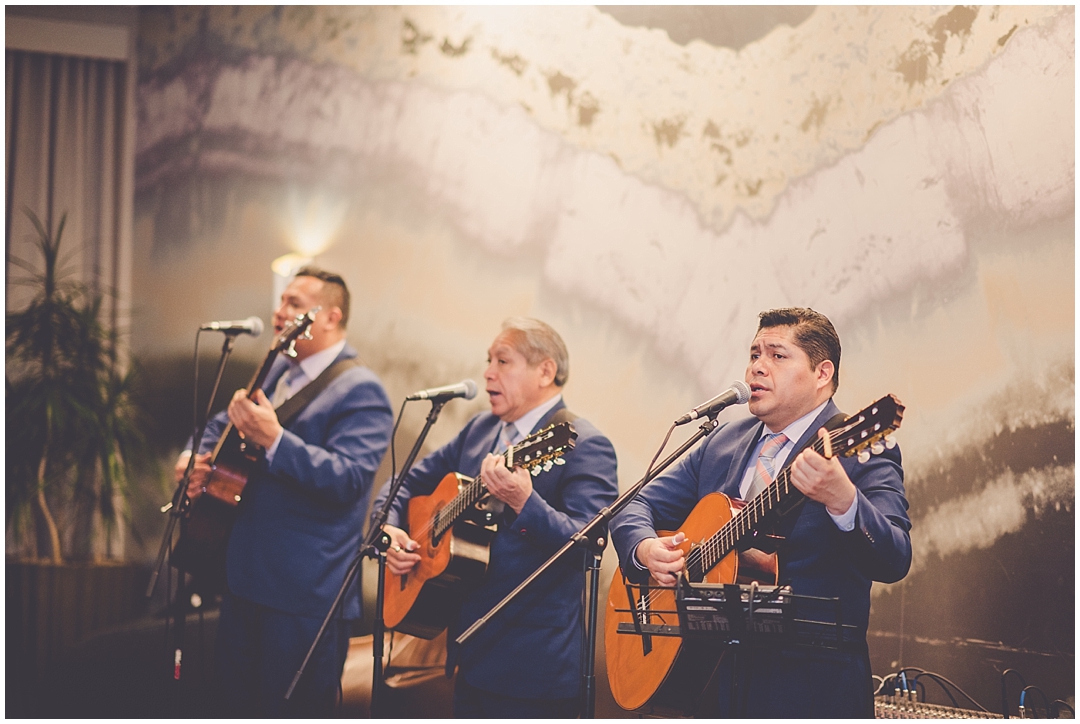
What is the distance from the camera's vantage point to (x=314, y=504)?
12.0ft

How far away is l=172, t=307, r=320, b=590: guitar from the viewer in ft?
12.1

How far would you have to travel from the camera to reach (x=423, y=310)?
5172mm

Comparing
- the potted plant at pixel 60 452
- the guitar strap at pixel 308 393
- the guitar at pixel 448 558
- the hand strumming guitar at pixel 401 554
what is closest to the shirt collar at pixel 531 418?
the guitar at pixel 448 558

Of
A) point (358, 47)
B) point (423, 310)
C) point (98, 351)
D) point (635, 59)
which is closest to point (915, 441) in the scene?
point (635, 59)

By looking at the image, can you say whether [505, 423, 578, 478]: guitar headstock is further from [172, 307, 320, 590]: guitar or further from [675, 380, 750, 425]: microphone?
[172, 307, 320, 590]: guitar

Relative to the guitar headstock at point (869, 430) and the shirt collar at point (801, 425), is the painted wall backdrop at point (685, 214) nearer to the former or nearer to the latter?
the shirt collar at point (801, 425)

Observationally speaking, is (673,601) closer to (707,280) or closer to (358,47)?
(707,280)

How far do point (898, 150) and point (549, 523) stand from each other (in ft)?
6.98

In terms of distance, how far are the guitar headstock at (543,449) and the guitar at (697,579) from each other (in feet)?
1.35

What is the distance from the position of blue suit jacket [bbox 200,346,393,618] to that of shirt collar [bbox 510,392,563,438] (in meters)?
0.65

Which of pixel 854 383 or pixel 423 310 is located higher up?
pixel 423 310

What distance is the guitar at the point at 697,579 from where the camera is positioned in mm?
2238

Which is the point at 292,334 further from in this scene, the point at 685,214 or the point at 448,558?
the point at 685,214

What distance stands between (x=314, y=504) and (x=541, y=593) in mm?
1031
